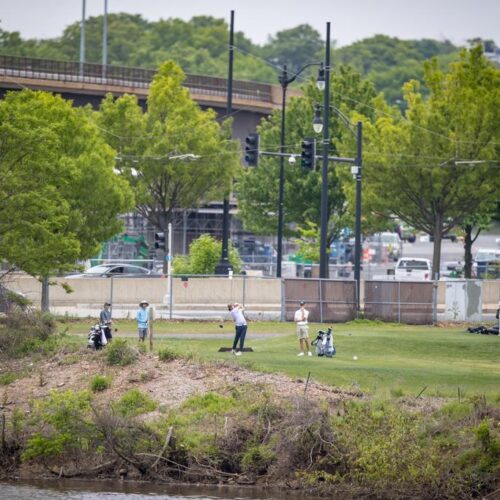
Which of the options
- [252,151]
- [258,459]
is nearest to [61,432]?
[258,459]

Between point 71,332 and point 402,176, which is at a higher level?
point 402,176

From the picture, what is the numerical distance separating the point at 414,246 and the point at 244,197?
50.9 meters

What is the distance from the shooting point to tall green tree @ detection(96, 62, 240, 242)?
6838 cm

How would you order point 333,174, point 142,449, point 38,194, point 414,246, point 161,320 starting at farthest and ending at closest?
point 414,246
point 333,174
point 161,320
point 38,194
point 142,449

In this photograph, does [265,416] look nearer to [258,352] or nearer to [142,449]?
[142,449]

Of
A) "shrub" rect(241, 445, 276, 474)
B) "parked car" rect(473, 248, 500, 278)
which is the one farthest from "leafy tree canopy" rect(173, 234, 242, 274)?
"shrub" rect(241, 445, 276, 474)

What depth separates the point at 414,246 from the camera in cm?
12738

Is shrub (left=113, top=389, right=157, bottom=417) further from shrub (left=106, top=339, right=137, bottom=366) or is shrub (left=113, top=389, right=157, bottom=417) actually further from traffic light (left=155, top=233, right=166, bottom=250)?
traffic light (left=155, top=233, right=166, bottom=250)

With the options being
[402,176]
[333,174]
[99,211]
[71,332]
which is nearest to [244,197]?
[333,174]

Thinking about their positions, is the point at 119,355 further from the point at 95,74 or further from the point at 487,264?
the point at 95,74

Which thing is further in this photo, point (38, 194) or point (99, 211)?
point (99, 211)

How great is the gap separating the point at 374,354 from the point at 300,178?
118 feet

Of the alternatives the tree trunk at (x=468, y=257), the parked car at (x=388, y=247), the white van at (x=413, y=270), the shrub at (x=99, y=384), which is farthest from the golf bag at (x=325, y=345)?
the parked car at (x=388, y=247)

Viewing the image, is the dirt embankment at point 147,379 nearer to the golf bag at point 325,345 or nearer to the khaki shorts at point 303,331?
the khaki shorts at point 303,331
